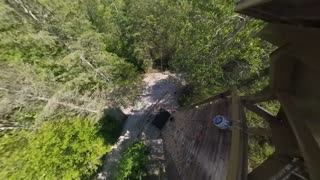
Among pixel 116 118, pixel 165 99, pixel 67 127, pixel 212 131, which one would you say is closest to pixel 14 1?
pixel 67 127

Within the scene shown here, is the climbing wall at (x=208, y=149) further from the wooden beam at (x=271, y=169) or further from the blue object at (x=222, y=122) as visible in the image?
the wooden beam at (x=271, y=169)

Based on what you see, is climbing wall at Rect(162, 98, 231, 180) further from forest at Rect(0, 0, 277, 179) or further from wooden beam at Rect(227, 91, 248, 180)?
forest at Rect(0, 0, 277, 179)

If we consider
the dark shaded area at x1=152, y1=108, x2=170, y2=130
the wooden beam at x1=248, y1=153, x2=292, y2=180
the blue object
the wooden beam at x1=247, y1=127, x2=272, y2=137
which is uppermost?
the dark shaded area at x1=152, y1=108, x2=170, y2=130

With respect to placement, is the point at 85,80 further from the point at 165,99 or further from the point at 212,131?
the point at 212,131

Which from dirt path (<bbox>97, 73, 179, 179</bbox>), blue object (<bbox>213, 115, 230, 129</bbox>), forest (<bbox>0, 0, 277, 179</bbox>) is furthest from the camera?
dirt path (<bbox>97, 73, 179, 179</bbox>)

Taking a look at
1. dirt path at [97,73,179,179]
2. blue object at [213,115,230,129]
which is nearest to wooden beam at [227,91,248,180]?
blue object at [213,115,230,129]

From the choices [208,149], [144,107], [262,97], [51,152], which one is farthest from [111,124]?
[262,97]
